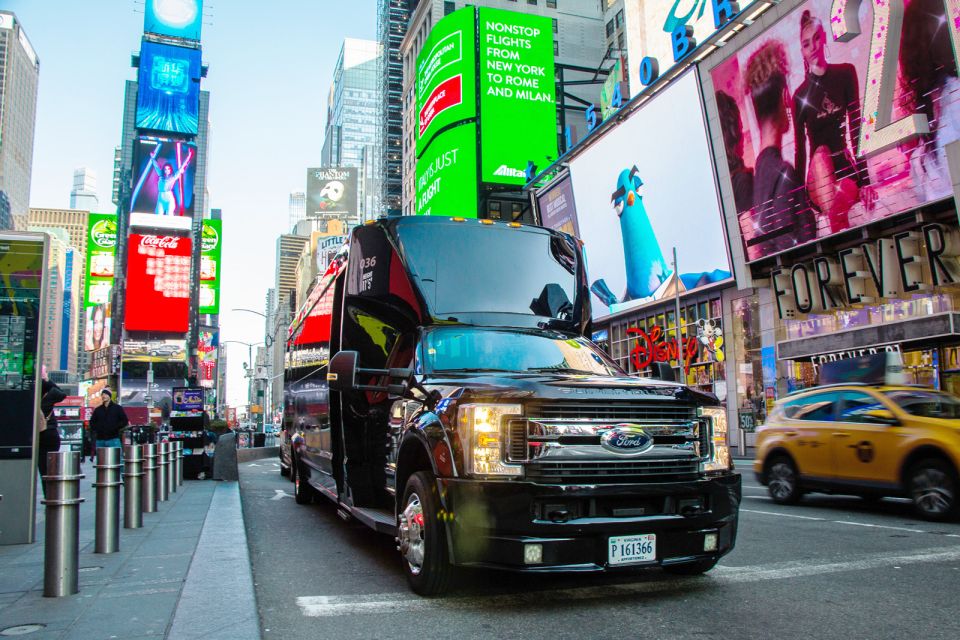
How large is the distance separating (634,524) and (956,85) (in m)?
20.9

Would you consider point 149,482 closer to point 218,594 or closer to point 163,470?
point 163,470

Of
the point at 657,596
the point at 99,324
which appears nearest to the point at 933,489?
the point at 657,596

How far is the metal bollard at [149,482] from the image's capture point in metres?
10.3

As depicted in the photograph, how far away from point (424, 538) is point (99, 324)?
11292 cm

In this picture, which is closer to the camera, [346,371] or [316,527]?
[346,371]

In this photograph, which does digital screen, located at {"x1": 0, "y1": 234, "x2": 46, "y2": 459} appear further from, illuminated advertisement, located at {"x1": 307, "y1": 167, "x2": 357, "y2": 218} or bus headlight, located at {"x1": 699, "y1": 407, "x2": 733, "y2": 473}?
illuminated advertisement, located at {"x1": 307, "y1": 167, "x2": 357, "y2": 218}

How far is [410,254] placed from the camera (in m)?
7.13

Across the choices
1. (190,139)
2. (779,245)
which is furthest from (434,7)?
(779,245)

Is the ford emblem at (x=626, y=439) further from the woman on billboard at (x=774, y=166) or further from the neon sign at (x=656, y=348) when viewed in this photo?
the neon sign at (x=656, y=348)

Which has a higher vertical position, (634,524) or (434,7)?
(434,7)

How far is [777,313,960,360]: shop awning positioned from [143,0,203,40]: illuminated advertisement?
250 ft

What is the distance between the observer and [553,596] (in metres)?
5.52

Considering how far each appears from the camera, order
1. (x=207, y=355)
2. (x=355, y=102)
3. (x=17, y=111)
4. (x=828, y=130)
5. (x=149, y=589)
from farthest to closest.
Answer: (x=355, y=102) < (x=207, y=355) < (x=17, y=111) < (x=828, y=130) < (x=149, y=589)

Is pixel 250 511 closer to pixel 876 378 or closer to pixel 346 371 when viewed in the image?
pixel 346 371
